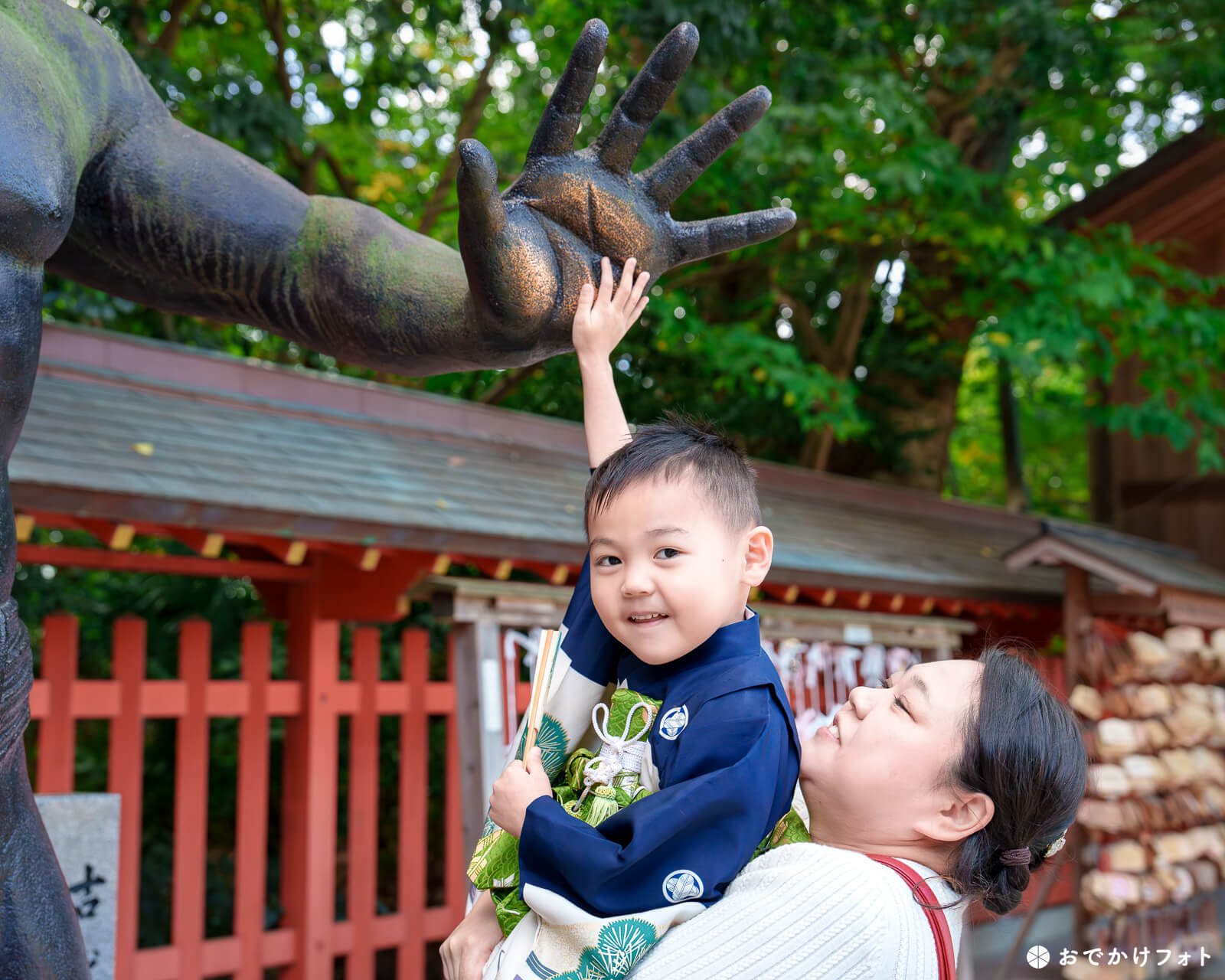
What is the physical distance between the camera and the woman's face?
1.40 m

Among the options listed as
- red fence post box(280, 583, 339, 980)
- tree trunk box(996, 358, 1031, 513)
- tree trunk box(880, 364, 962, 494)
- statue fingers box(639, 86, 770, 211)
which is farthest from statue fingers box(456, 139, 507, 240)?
tree trunk box(996, 358, 1031, 513)

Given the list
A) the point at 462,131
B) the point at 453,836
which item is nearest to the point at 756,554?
the point at 453,836

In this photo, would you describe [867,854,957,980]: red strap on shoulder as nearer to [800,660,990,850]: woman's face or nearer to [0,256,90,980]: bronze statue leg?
[800,660,990,850]: woman's face

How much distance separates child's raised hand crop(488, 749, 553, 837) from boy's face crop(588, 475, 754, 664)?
19 cm

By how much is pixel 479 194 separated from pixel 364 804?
11.3 feet

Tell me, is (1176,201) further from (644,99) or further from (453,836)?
(644,99)

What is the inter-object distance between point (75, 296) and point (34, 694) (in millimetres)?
2464

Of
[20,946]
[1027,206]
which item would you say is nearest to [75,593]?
[20,946]

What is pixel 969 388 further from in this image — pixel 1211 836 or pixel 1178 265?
pixel 1211 836

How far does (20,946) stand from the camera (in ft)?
4.28

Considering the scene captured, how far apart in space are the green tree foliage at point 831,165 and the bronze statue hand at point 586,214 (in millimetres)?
3718

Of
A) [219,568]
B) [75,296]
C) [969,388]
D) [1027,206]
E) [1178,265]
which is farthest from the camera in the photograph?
[969,388]

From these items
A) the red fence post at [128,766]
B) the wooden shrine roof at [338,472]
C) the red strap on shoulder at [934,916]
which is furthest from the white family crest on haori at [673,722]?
the red fence post at [128,766]

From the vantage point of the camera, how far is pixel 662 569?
1.35m
